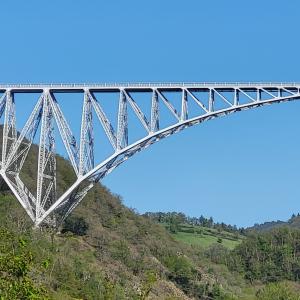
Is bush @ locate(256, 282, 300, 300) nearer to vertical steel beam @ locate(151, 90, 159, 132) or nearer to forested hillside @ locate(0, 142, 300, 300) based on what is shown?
forested hillside @ locate(0, 142, 300, 300)

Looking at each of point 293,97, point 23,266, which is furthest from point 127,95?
point 23,266

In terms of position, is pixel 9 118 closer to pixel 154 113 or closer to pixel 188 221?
pixel 154 113

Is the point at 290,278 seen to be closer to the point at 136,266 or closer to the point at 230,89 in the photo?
the point at 136,266

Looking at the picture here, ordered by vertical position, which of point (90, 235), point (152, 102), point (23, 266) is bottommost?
point (23, 266)

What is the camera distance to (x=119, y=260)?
63.3 metres

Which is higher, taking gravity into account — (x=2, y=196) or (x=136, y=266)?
(x=2, y=196)

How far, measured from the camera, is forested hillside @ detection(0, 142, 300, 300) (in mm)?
31081

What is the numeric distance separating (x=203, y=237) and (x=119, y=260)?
78.8m

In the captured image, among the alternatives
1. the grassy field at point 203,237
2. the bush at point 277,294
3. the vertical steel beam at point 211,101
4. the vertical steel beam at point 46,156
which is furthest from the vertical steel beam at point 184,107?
the grassy field at point 203,237

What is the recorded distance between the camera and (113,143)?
42406 mm

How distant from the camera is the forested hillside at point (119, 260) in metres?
31.1

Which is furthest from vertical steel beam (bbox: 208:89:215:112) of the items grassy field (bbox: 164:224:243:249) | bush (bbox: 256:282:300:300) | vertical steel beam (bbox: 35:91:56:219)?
grassy field (bbox: 164:224:243:249)

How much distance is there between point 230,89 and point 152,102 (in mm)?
4960

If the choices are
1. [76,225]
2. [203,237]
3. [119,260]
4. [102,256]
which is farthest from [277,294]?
[203,237]
